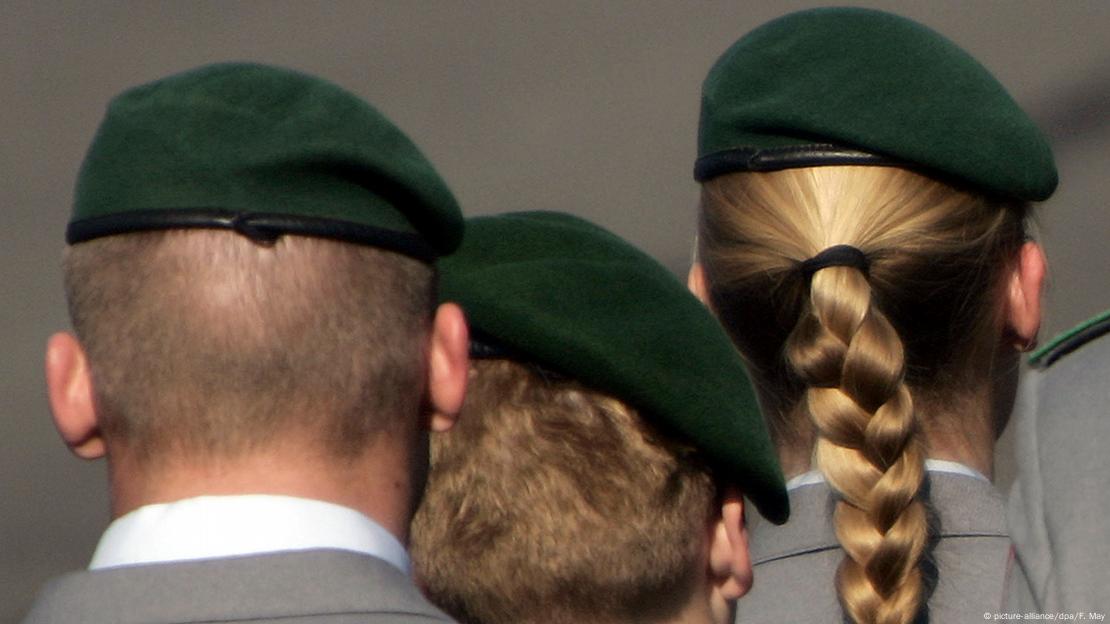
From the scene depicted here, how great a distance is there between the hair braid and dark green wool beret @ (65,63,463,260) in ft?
1.72

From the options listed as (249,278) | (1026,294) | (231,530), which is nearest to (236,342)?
(249,278)

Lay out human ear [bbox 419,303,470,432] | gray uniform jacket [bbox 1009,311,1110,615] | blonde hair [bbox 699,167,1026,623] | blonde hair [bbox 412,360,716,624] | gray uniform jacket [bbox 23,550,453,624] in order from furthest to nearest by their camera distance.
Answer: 1. blonde hair [bbox 699,167,1026,623]
2. blonde hair [bbox 412,360,716,624]
3. human ear [bbox 419,303,470,432]
4. gray uniform jacket [bbox 23,550,453,624]
5. gray uniform jacket [bbox 1009,311,1110,615]

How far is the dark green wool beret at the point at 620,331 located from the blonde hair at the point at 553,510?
0.03 m

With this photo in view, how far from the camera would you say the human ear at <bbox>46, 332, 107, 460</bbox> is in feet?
5.86

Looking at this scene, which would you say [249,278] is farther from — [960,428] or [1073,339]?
[960,428]

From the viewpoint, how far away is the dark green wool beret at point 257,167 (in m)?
1.74

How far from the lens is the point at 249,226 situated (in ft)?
5.63

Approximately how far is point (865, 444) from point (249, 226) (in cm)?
75

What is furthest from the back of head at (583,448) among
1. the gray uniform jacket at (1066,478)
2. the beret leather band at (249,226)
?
the gray uniform jacket at (1066,478)

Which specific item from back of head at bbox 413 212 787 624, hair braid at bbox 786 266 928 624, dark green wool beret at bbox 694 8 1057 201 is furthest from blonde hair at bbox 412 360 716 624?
Result: dark green wool beret at bbox 694 8 1057 201

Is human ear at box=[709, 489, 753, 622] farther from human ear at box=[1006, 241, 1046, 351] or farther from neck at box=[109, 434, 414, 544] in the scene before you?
neck at box=[109, 434, 414, 544]

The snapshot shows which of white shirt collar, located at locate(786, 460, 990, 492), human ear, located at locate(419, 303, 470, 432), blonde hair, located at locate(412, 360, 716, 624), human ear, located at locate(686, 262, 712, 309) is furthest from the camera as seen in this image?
human ear, located at locate(686, 262, 712, 309)

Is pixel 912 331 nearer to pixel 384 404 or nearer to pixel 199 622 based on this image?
pixel 384 404

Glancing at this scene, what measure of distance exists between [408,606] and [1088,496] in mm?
489
